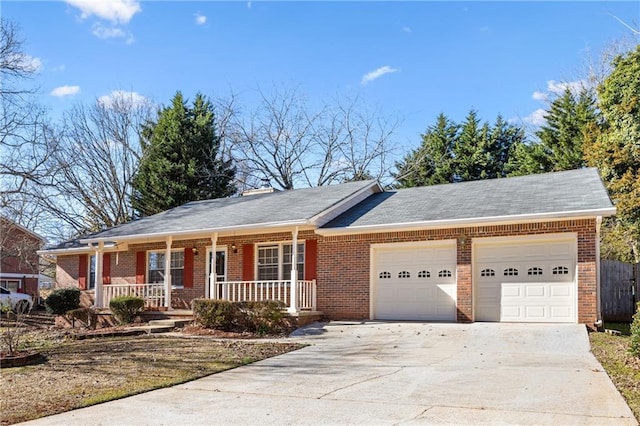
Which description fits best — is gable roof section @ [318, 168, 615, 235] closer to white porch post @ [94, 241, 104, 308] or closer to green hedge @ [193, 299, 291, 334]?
green hedge @ [193, 299, 291, 334]

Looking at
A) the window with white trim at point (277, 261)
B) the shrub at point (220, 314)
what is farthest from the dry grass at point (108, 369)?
the window with white trim at point (277, 261)

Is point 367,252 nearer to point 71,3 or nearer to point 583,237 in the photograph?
point 583,237

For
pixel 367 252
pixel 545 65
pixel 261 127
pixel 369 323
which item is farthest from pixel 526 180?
pixel 261 127

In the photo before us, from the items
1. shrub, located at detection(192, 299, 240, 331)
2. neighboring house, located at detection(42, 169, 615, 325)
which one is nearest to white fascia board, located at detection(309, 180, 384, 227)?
neighboring house, located at detection(42, 169, 615, 325)

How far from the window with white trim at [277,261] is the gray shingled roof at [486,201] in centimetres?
161

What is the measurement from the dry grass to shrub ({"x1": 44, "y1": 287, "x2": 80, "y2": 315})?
661cm

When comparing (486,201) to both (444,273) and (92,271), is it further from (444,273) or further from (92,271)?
(92,271)

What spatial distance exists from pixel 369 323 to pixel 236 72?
23604mm

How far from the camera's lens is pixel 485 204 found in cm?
1525

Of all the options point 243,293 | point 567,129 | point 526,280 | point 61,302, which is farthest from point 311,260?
point 567,129

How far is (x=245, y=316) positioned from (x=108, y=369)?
17.9 ft

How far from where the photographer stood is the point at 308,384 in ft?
26.5

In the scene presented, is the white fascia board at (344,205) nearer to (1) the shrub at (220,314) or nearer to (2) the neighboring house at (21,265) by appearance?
(1) the shrub at (220,314)

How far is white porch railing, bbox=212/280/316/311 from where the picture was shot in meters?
16.2
